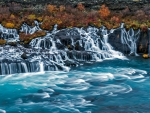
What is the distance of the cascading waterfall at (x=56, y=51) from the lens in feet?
73.4

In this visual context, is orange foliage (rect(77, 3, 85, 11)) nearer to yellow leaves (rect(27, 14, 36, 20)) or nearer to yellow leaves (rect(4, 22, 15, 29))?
yellow leaves (rect(27, 14, 36, 20))

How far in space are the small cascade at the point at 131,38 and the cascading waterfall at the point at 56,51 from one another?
3.76ft

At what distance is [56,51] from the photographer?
25312 millimetres

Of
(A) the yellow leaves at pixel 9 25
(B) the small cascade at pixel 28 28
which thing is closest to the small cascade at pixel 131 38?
(B) the small cascade at pixel 28 28

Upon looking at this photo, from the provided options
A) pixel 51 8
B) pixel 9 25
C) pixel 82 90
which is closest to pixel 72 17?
pixel 51 8

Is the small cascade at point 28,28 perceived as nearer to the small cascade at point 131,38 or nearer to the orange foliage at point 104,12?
the orange foliage at point 104,12

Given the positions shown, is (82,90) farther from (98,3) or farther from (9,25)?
(98,3)

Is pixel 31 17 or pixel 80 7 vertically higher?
pixel 80 7

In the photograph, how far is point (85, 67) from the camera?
23.0 m

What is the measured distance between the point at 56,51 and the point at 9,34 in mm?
Answer: 5151

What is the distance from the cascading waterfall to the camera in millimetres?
22375

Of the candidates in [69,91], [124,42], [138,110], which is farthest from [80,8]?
[138,110]

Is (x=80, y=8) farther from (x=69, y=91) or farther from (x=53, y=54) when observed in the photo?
(x=69, y=91)

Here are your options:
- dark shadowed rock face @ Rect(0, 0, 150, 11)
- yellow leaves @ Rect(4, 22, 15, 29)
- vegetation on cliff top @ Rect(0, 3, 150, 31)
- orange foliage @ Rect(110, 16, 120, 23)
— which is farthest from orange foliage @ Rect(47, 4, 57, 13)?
orange foliage @ Rect(110, 16, 120, 23)
